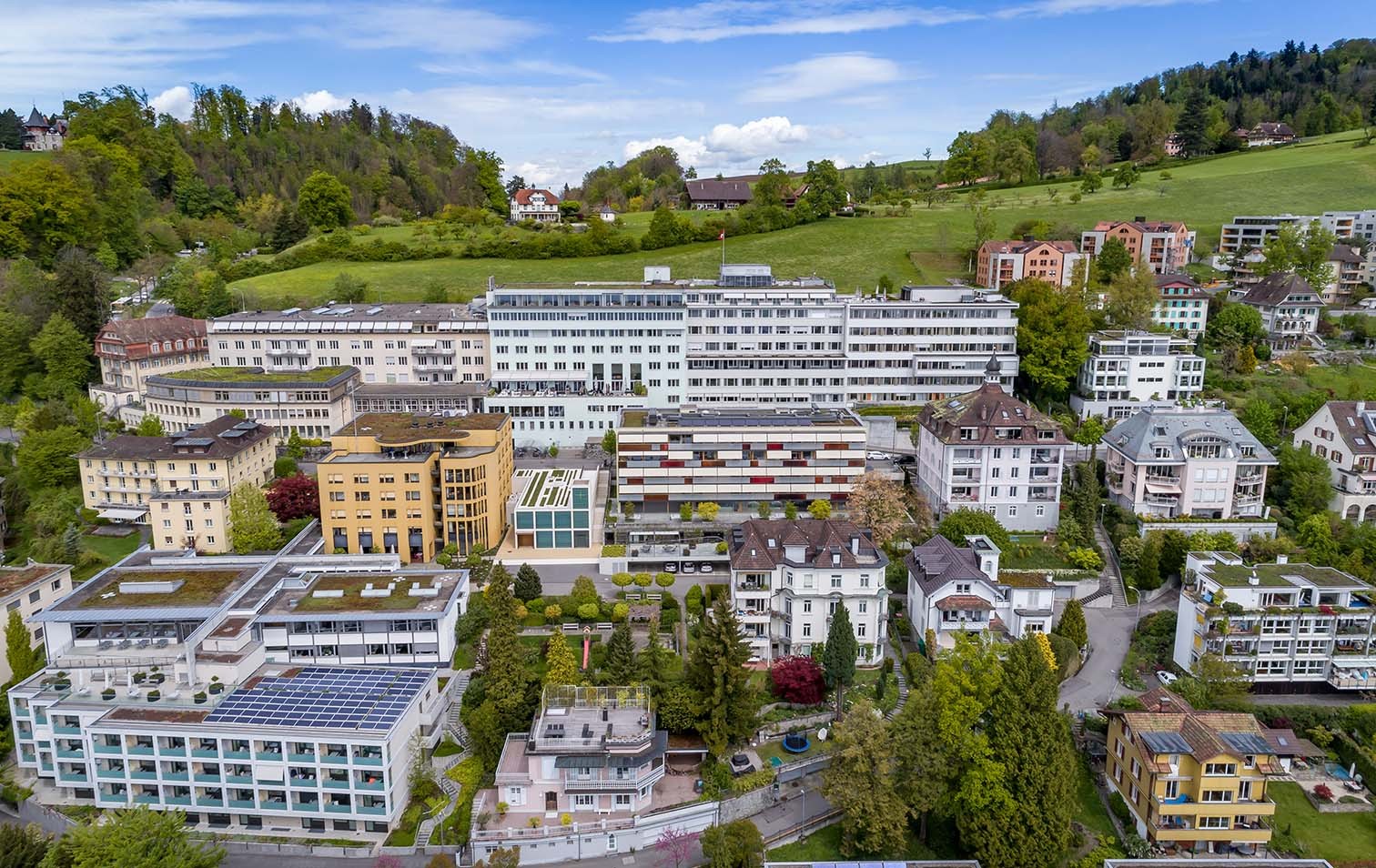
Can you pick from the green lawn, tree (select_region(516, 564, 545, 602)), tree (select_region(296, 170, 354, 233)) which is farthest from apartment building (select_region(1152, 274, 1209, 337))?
tree (select_region(296, 170, 354, 233))

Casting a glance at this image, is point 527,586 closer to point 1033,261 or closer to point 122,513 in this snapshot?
point 122,513

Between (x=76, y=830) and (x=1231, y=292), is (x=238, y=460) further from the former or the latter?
(x=1231, y=292)

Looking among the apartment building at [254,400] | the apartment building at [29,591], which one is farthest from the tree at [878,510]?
the apartment building at [29,591]

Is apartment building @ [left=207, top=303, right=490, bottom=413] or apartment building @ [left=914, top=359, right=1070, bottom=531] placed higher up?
apartment building @ [left=207, top=303, right=490, bottom=413]

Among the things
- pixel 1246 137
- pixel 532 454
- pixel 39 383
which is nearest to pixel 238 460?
pixel 532 454

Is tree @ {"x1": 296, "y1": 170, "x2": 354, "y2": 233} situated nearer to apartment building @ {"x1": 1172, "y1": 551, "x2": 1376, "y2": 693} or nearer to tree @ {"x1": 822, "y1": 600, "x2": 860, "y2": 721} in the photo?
tree @ {"x1": 822, "y1": 600, "x2": 860, "y2": 721}

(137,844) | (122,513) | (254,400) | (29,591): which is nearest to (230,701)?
(137,844)
